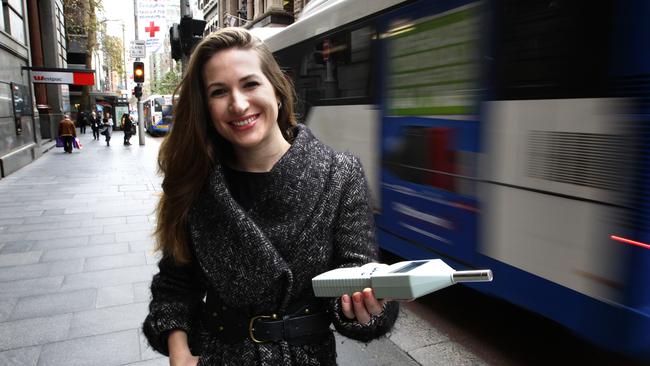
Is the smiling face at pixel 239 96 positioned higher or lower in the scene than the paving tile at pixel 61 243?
higher

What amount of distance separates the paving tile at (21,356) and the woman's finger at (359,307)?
3.12 meters

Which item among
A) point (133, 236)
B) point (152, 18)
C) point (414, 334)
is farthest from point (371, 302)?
point (152, 18)

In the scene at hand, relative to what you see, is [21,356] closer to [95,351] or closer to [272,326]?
[95,351]

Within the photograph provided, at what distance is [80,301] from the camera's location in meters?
4.47

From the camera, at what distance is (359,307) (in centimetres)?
116

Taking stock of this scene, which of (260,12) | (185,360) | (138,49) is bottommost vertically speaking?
(185,360)

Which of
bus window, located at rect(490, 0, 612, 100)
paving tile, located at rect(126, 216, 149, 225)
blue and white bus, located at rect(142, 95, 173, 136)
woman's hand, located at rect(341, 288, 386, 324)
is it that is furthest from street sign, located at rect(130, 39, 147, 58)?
woman's hand, located at rect(341, 288, 386, 324)

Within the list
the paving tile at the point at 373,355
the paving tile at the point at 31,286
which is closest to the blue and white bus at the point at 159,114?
the paving tile at the point at 31,286

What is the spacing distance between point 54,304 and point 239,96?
12.8ft

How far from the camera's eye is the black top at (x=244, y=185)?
148 cm

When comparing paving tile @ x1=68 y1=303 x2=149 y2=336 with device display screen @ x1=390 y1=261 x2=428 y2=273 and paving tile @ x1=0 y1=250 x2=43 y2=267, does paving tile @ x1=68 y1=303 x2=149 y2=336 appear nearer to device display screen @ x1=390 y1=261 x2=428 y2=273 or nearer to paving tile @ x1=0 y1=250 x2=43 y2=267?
paving tile @ x1=0 y1=250 x2=43 y2=267

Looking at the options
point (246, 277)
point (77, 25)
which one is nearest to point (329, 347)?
point (246, 277)

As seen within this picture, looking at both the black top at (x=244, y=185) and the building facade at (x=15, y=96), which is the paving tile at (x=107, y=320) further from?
the building facade at (x=15, y=96)

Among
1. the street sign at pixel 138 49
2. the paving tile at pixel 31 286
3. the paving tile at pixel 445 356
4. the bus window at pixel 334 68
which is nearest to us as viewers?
the paving tile at pixel 445 356
